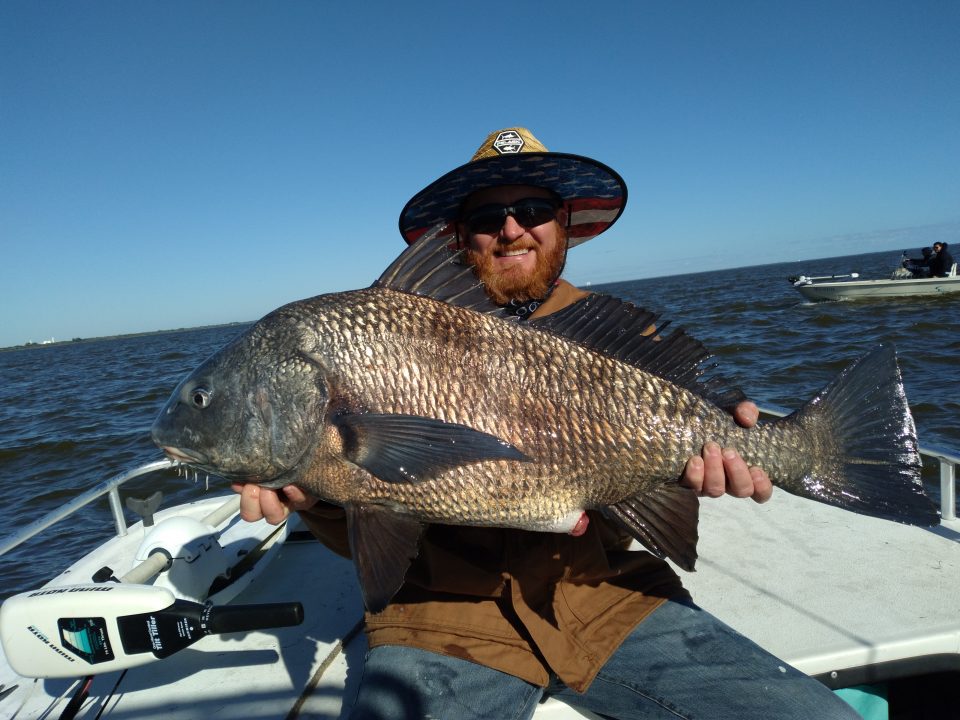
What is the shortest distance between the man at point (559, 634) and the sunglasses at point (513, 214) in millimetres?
930

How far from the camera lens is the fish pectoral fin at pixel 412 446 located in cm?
212

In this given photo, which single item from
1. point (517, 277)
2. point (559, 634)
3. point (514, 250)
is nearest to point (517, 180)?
point (514, 250)

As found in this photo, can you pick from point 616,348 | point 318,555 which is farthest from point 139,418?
point 616,348

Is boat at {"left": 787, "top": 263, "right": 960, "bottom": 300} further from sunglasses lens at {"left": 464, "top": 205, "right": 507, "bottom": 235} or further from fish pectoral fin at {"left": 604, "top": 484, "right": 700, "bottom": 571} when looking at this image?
fish pectoral fin at {"left": 604, "top": 484, "right": 700, "bottom": 571}

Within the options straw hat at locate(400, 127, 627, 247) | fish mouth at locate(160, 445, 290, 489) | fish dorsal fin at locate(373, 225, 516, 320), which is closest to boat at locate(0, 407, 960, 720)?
fish mouth at locate(160, 445, 290, 489)

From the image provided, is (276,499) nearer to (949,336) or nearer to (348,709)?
(348,709)

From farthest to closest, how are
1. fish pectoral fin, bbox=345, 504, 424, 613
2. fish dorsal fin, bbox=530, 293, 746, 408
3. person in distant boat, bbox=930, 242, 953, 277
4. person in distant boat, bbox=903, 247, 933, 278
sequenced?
person in distant boat, bbox=903, 247, 933, 278 → person in distant boat, bbox=930, 242, 953, 277 → fish dorsal fin, bbox=530, 293, 746, 408 → fish pectoral fin, bbox=345, 504, 424, 613

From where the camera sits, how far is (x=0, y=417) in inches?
742

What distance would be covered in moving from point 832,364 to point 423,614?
1389 cm

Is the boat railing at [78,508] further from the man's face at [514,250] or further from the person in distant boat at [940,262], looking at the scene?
the person in distant boat at [940,262]

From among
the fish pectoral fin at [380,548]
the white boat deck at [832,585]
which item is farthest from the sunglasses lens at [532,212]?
the white boat deck at [832,585]

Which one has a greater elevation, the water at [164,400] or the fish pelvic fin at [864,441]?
the fish pelvic fin at [864,441]

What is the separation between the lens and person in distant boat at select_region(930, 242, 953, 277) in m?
24.5

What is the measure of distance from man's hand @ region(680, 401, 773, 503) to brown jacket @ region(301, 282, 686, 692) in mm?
575
